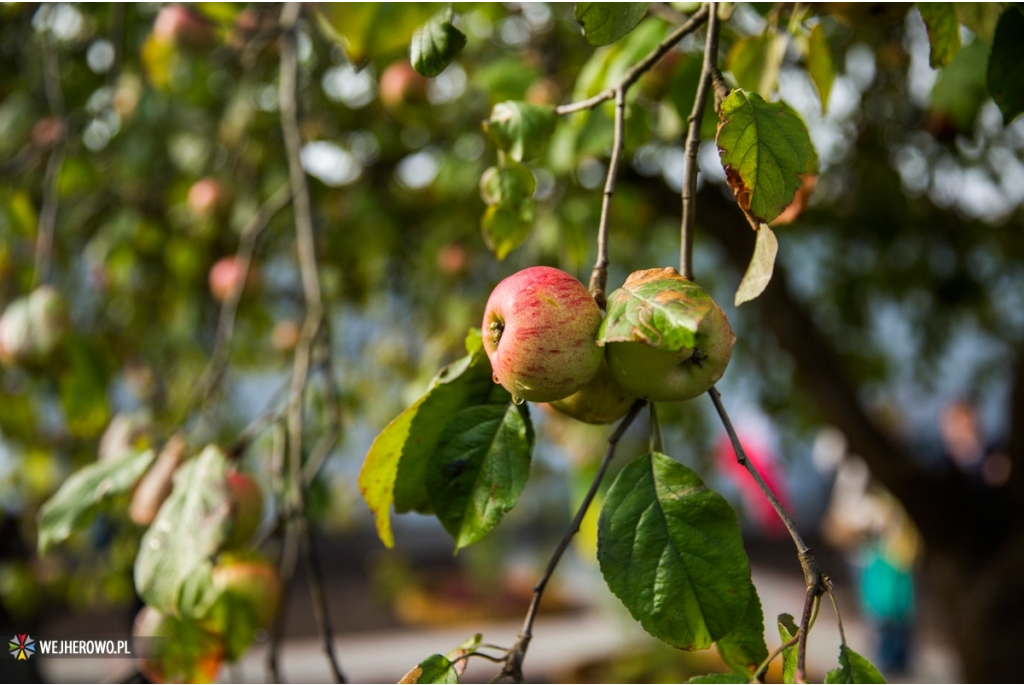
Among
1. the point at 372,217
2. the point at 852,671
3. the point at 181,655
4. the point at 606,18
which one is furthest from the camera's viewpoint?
the point at 372,217

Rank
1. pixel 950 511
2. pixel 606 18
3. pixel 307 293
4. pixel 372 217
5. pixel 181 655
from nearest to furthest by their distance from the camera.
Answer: pixel 606 18, pixel 181 655, pixel 307 293, pixel 372 217, pixel 950 511

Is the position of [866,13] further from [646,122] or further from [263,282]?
[263,282]

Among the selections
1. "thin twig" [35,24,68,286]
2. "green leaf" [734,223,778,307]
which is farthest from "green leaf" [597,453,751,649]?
"thin twig" [35,24,68,286]

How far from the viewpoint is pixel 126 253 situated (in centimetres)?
195

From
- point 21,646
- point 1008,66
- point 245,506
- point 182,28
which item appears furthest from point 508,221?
point 182,28

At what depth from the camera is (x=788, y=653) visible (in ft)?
1.61

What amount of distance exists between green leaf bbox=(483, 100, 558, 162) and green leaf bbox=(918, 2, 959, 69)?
301 millimetres

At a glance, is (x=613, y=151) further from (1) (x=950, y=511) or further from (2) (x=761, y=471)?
(2) (x=761, y=471)

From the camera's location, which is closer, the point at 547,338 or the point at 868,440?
the point at 547,338

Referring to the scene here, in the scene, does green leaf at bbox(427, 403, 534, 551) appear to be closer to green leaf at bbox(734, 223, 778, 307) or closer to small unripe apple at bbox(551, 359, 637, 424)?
small unripe apple at bbox(551, 359, 637, 424)

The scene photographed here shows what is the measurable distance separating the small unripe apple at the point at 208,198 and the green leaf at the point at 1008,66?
1586mm

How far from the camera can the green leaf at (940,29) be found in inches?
24.1

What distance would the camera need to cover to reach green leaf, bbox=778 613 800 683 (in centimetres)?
48

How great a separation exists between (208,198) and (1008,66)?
5.27ft
